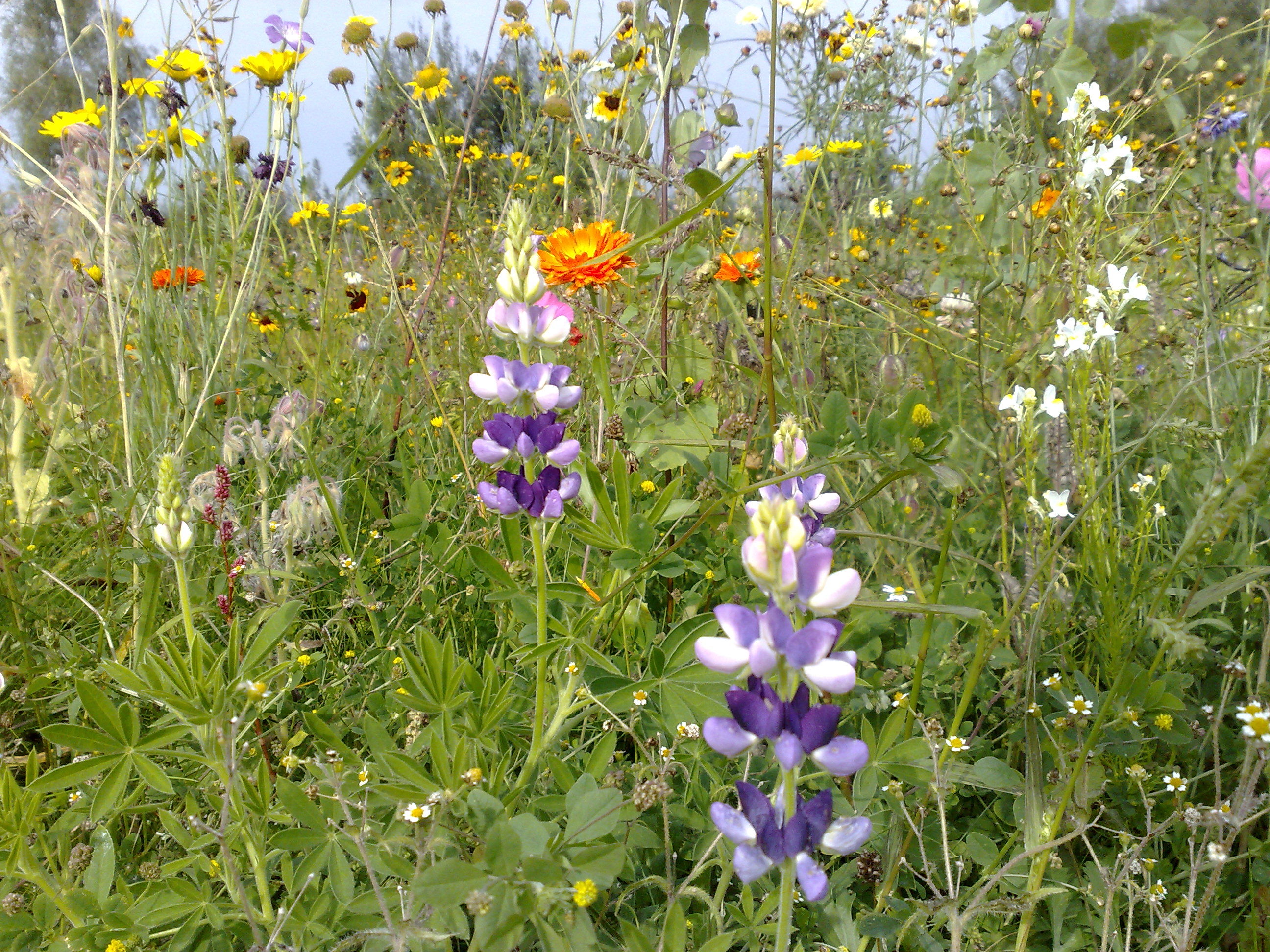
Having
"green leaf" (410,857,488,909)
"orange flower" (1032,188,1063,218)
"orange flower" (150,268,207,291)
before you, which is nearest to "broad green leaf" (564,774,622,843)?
Result: "green leaf" (410,857,488,909)

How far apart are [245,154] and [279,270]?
66cm

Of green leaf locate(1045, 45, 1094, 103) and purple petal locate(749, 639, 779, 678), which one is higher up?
green leaf locate(1045, 45, 1094, 103)

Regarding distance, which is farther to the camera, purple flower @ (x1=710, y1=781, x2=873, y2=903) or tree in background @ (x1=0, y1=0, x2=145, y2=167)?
tree in background @ (x1=0, y1=0, x2=145, y2=167)

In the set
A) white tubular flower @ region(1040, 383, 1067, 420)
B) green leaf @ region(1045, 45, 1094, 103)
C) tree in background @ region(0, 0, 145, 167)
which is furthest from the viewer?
tree in background @ region(0, 0, 145, 167)

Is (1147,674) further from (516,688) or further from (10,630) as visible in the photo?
(10,630)

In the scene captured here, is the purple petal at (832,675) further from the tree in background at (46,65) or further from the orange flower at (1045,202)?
the tree in background at (46,65)

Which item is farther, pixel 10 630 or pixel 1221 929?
pixel 10 630

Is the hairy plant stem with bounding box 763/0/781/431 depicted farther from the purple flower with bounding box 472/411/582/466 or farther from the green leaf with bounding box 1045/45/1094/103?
the green leaf with bounding box 1045/45/1094/103

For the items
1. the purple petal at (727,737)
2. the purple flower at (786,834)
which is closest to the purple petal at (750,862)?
the purple flower at (786,834)

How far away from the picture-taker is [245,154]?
2850 mm

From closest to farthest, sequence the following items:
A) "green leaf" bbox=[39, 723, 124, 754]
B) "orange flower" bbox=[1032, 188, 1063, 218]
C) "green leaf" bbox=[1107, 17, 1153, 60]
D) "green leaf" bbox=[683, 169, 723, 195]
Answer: "green leaf" bbox=[39, 723, 124, 754] → "green leaf" bbox=[683, 169, 723, 195] → "green leaf" bbox=[1107, 17, 1153, 60] → "orange flower" bbox=[1032, 188, 1063, 218]

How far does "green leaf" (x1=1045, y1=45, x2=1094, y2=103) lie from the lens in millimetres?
2309

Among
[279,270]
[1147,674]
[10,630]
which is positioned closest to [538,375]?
[1147,674]

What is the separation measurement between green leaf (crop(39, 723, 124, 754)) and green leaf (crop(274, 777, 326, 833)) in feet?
0.96
